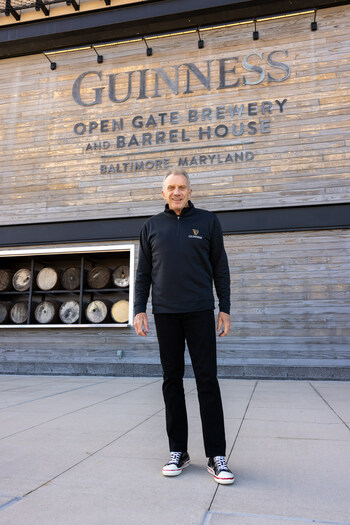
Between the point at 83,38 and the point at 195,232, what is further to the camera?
the point at 83,38

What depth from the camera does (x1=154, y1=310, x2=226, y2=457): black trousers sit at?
2.09m

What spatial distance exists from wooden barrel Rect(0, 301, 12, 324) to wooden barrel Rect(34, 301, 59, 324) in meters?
0.54

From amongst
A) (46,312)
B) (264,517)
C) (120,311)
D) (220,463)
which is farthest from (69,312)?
(264,517)

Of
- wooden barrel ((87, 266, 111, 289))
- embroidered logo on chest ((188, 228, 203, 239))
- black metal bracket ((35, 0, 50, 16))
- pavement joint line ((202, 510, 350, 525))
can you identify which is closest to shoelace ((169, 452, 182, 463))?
pavement joint line ((202, 510, 350, 525))

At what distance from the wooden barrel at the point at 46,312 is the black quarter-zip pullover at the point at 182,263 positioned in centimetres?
533

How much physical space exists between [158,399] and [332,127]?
5094 mm

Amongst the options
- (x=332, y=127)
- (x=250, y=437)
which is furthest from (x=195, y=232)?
(x=332, y=127)

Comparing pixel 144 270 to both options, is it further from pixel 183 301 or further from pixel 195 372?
pixel 195 372

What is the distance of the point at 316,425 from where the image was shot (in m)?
3.06

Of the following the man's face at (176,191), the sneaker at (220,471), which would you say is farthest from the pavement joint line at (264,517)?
the man's face at (176,191)

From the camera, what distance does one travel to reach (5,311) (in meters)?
7.51

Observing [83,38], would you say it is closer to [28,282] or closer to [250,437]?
[28,282]

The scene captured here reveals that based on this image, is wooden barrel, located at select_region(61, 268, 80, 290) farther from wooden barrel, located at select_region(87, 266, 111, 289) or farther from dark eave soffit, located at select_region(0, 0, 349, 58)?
dark eave soffit, located at select_region(0, 0, 349, 58)

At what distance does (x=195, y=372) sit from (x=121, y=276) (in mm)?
5290
